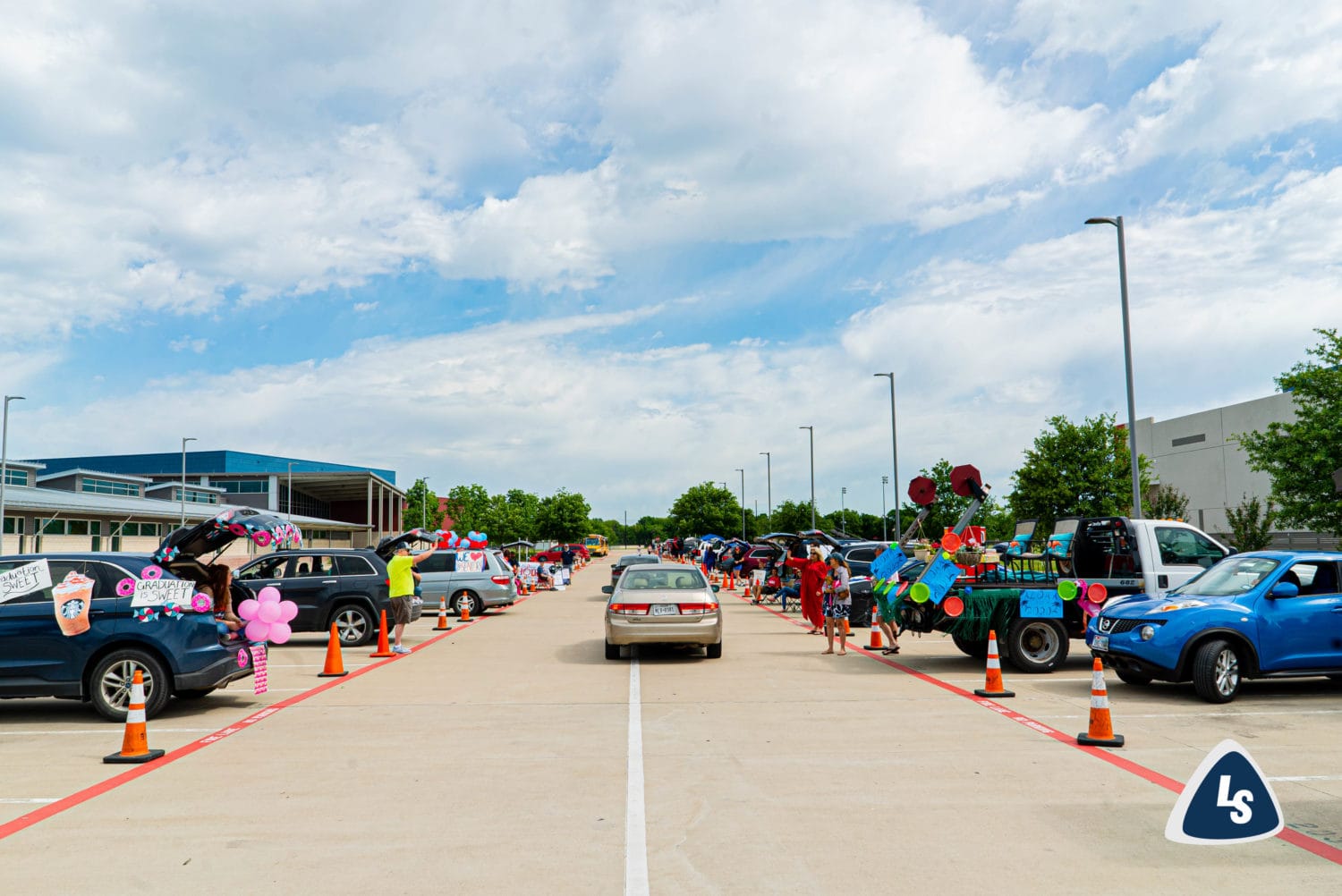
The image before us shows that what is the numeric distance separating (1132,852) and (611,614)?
10043mm

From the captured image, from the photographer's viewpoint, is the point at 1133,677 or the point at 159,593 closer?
the point at 159,593

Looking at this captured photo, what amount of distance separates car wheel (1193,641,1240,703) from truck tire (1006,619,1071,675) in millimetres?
2621

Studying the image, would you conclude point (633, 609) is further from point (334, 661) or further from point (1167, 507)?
point (1167, 507)

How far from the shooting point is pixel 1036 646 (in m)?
13.9

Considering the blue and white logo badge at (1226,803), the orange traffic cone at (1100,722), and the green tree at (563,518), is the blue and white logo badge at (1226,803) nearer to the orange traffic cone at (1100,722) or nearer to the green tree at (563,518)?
the orange traffic cone at (1100,722)

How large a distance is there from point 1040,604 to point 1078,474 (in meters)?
26.7

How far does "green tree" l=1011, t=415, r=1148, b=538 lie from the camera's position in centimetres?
3791

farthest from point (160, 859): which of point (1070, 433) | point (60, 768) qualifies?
point (1070, 433)

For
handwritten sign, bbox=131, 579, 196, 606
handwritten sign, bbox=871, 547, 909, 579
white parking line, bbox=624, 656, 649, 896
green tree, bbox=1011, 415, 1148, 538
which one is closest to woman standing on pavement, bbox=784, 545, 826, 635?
handwritten sign, bbox=871, 547, 909, 579

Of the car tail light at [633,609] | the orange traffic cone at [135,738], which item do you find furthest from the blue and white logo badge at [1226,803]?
the car tail light at [633,609]

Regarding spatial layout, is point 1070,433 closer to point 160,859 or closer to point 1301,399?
point 1301,399

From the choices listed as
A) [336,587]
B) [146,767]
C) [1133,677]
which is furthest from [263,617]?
[1133,677]

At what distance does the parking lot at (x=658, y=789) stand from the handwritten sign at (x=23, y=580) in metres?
1.35

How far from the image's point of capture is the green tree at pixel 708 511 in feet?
289
